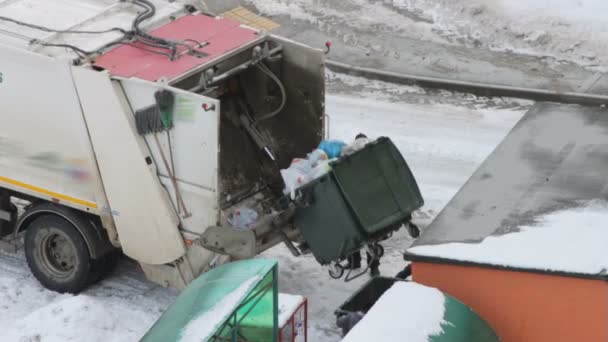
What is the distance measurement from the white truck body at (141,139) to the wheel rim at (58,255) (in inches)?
14.7

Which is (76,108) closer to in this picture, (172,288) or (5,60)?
(5,60)

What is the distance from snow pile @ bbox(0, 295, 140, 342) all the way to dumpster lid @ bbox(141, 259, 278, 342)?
1485mm

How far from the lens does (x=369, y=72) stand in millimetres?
14648

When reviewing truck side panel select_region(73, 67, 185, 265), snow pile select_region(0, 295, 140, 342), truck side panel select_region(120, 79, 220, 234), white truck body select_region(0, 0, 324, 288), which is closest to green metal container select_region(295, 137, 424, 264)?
white truck body select_region(0, 0, 324, 288)

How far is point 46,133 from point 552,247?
4267 mm

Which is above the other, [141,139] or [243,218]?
[141,139]

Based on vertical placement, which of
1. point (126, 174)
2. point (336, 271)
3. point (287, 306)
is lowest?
point (336, 271)

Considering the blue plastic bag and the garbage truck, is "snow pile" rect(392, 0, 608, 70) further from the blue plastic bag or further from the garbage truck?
the blue plastic bag

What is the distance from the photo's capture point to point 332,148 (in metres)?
9.34

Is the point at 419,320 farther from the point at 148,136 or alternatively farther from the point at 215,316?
the point at 148,136

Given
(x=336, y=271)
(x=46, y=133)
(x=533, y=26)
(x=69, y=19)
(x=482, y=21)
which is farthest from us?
(x=482, y=21)

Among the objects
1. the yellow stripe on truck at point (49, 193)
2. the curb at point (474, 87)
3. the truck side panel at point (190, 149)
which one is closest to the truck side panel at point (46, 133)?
the yellow stripe on truck at point (49, 193)

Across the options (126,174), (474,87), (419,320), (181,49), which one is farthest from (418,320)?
(474,87)

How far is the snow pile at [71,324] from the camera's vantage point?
9469mm
